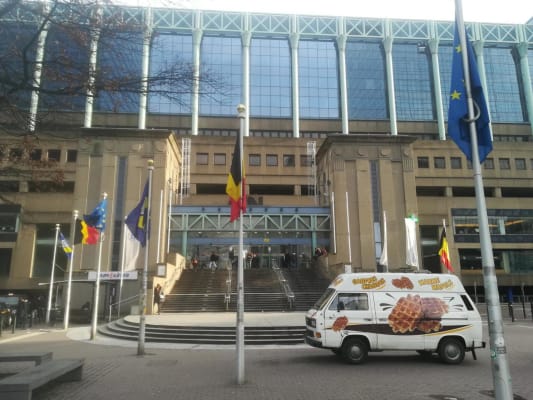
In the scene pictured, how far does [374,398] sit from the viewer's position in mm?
8648

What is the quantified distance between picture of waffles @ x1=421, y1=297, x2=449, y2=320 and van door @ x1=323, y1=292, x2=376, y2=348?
1.63 metres

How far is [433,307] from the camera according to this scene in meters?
13.0

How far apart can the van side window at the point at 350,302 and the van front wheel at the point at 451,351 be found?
2.50 m

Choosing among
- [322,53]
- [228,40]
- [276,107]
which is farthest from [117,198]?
[322,53]

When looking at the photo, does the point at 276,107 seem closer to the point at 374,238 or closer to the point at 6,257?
the point at 374,238

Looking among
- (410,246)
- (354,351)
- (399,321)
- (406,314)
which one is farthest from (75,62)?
(410,246)

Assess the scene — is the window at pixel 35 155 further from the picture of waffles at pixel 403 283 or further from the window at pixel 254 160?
the window at pixel 254 160

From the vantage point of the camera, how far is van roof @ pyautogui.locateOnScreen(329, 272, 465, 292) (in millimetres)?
13367

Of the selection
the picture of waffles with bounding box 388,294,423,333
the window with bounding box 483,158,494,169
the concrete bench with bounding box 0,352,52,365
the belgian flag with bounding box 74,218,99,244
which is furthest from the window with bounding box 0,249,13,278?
the window with bounding box 483,158,494,169

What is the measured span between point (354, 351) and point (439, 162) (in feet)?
148

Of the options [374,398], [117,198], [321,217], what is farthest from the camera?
[321,217]

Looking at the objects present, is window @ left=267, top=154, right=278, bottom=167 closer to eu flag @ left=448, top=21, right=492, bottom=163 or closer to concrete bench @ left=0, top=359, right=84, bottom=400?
concrete bench @ left=0, top=359, right=84, bottom=400

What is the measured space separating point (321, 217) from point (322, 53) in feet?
107

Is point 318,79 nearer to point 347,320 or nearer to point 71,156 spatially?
point 71,156
